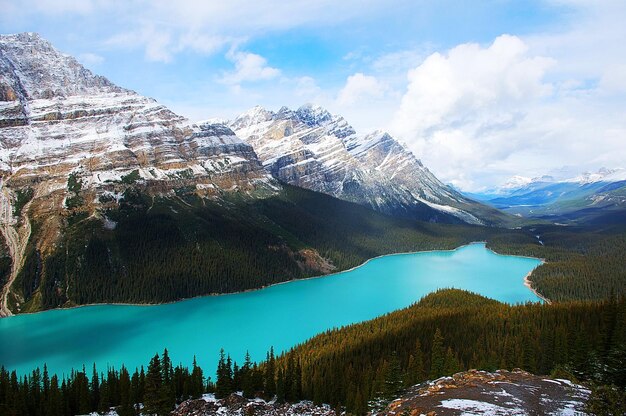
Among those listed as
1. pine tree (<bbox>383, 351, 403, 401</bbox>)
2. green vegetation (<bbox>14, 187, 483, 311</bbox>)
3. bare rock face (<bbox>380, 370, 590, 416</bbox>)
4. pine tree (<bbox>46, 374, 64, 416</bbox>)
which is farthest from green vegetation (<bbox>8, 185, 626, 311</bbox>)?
bare rock face (<bbox>380, 370, 590, 416</bbox>)

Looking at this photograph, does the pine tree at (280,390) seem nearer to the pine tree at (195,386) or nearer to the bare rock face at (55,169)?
the pine tree at (195,386)

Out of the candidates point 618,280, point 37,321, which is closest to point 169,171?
point 37,321

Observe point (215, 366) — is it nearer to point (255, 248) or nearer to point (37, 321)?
point (37, 321)

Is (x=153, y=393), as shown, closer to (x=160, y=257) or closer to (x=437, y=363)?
(x=437, y=363)

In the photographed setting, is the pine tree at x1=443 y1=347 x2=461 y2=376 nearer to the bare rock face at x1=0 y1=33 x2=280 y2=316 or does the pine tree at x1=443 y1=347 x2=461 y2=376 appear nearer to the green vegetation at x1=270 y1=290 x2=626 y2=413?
the green vegetation at x1=270 y1=290 x2=626 y2=413

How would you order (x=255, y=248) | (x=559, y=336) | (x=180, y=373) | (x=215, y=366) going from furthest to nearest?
(x=255, y=248) → (x=215, y=366) → (x=559, y=336) → (x=180, y=373)

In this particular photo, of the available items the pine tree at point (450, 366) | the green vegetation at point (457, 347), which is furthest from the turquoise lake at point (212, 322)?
the pine tree at point (450, 366)
